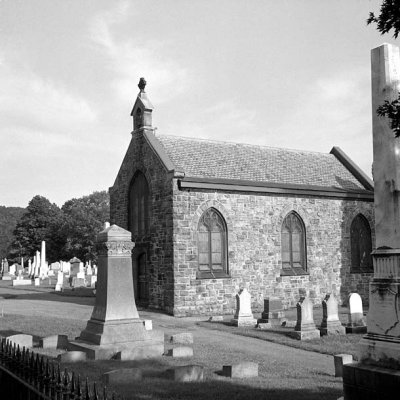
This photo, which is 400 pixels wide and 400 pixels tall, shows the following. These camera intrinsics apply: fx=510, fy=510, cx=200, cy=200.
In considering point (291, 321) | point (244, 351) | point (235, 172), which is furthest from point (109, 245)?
point (235, 172)

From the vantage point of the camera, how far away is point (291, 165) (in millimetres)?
26953

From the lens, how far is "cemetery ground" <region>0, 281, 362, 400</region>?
8.38 metres

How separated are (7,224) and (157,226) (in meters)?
97.3

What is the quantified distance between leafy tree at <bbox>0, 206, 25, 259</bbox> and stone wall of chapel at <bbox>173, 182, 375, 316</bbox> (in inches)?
3159

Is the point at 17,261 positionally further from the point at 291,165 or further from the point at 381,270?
the point at 381,270

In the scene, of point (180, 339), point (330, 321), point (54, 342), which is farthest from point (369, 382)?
point (330, 321)

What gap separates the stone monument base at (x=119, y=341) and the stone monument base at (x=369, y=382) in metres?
5.71

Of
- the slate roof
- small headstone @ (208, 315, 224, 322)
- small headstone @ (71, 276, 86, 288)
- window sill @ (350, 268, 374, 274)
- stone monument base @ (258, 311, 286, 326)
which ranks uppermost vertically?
the slate roof

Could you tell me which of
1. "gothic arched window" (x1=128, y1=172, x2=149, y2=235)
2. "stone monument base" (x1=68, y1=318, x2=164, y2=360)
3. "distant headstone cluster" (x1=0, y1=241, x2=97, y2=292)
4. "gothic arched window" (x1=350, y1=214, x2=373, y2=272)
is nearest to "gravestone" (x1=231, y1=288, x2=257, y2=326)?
"stone monument base" (x1=68, y1=318, x2=164, y2=360)

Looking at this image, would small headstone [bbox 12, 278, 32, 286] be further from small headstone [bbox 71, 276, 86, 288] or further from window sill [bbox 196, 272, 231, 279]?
window sill [bbox 196, 272, 231, 279]

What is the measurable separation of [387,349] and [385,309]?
497 millimetres

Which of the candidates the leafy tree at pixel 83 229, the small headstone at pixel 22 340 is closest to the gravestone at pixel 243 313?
the small headstone at pixel 22 340

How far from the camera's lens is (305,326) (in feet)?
50.0

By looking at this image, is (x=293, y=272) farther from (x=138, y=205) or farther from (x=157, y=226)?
(x=138, y=205)
